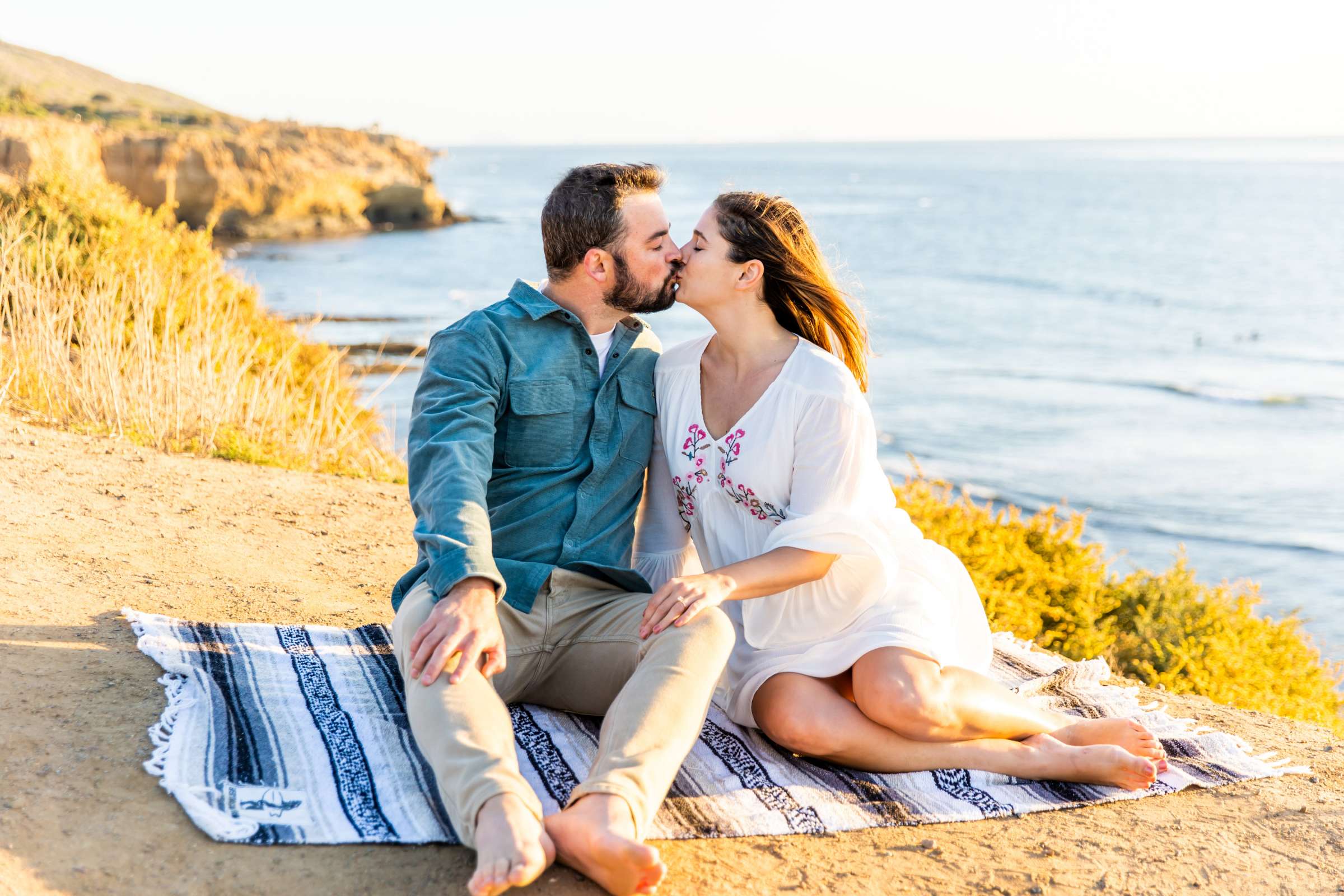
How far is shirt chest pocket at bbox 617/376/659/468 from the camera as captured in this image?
346 cm

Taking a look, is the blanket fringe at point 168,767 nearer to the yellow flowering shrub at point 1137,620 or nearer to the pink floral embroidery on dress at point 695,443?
the pink floral embroidery on dress at point 695,443

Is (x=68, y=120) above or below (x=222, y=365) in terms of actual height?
above

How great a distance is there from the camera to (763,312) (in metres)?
3.42

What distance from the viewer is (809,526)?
10.2 feet

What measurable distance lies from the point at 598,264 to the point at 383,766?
1.53 meters

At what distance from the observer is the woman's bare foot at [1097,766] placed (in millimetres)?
3217

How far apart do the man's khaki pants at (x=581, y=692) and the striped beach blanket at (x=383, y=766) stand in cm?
21

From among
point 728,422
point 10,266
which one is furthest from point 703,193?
point 728,422

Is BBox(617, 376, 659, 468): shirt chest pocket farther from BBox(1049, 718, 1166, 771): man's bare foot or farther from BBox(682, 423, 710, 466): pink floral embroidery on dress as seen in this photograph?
BBox(1049, 718, 1166, 771): man's bare foot

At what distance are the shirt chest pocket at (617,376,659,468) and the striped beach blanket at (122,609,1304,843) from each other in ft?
2.68

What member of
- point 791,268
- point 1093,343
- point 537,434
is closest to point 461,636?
point 537,434

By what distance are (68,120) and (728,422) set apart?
40902 millimetres

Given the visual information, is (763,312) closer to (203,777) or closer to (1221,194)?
(203,777)

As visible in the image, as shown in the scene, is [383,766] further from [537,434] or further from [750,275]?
[750,275]
